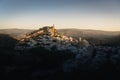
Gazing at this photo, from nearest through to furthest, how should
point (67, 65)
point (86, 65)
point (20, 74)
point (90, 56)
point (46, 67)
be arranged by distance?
point (20, 74) < point (46, 67) < point (67, 65) < point (86, 65) < point (90, 56)

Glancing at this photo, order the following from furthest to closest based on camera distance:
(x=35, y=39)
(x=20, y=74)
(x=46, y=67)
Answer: (x=35, y=39), (x=46, y=67), (x=20, y=74)

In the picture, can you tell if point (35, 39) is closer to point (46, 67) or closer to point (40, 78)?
point (46, 67)

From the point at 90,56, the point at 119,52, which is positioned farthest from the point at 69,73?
the point at 119,52

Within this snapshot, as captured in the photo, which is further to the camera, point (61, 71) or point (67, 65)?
point (67, 65)

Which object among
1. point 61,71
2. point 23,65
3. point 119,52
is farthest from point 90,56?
point 23,65

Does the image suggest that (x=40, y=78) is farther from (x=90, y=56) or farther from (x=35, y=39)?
(x=35, y=39)

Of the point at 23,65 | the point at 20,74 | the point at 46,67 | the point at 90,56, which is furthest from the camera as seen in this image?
the point at 90,56

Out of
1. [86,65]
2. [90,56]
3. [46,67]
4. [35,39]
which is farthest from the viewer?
[35,39]

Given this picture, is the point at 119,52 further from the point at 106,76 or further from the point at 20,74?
the point at 20,74

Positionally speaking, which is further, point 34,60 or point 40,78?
point 34,60
